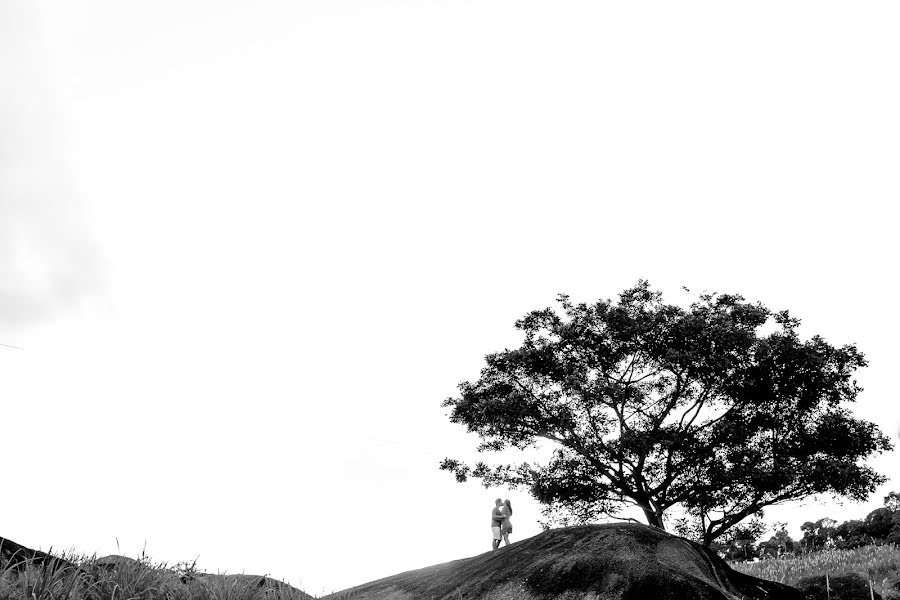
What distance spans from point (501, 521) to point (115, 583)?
15.4m

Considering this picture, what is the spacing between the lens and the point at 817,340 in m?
24.3

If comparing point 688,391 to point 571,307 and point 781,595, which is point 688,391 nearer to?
point 571,307

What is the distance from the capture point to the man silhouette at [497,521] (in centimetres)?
2128

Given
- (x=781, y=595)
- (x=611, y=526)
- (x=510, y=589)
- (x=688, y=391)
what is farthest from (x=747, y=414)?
(x=510, y=589)

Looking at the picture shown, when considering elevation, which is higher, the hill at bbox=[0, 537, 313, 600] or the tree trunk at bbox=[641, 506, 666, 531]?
the hill at bbox=[0, 537, 313, 600]

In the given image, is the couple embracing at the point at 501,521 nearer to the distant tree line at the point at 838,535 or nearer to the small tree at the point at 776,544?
the distant tree line at the point at 838,535

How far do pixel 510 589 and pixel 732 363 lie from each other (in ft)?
55.6

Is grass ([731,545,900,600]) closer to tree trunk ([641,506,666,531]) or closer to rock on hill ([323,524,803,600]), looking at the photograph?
tree trunk ([641,506,666,531])

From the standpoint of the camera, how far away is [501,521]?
21500 mm

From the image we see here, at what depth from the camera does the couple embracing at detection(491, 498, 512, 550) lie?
21.3 metres

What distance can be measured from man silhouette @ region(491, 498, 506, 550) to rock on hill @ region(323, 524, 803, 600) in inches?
377

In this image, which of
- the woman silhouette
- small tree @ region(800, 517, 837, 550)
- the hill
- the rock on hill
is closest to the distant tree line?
small tree @ region(800, 517, 837, 550)

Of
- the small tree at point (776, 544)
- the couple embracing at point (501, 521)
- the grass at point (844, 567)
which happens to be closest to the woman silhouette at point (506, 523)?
the couple embracing at point (501, 521)

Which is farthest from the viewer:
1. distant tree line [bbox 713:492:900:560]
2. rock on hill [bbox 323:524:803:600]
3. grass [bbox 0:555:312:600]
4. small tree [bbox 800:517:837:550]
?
small tree [bbox 800:517:837:550]
